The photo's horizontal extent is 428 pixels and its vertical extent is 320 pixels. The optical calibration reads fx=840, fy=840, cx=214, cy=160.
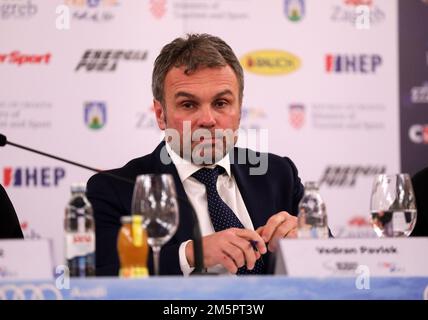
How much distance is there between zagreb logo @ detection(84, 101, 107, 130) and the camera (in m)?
5.70

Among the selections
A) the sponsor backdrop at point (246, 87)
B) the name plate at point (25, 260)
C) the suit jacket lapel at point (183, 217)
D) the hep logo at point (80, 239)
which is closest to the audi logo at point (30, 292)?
the name plate at point (25, 260)

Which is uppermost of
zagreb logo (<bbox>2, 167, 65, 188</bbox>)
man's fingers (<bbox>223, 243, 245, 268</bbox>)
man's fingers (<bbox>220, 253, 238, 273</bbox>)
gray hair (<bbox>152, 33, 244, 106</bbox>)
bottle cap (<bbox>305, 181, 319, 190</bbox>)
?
gray hair (<bbox>152, 33, 244, 106</bbox>)

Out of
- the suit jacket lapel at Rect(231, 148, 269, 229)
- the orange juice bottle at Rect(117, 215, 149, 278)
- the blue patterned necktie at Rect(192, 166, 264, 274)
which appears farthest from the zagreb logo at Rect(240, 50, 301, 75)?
the orange juice bottle at Rect(117, 215, 149, 278)

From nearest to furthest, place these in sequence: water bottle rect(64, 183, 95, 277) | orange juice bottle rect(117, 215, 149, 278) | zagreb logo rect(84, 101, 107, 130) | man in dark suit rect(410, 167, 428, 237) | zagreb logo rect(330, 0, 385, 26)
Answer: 1. orange juice bottle rect(117, 215, 149, 278)
2. water bottle rect(64, 183, 95, 277)
3. man in dark suit rect(410, 167, 428, 237)
4. zagreb logo rect(84, 101, 107, 130)
5. zagreb logo rect(330, 0, 385, 26)

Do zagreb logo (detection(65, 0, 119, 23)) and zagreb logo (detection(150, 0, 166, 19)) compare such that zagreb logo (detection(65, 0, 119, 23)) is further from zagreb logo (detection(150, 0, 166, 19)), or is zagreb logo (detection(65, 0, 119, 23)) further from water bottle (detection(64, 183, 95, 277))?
water bottle (detection(64, 183, 95, 277))

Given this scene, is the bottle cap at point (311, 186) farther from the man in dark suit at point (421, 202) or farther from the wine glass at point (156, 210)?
the man in dark suit at point (421, 202)

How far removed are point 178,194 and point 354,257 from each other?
1192 mm

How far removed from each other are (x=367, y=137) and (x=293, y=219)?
3.27 metres

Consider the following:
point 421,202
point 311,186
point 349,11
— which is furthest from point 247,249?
point 349,11

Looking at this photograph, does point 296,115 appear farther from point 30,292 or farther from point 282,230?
point 30,292

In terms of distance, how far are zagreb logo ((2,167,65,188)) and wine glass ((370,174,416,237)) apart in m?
3.38
